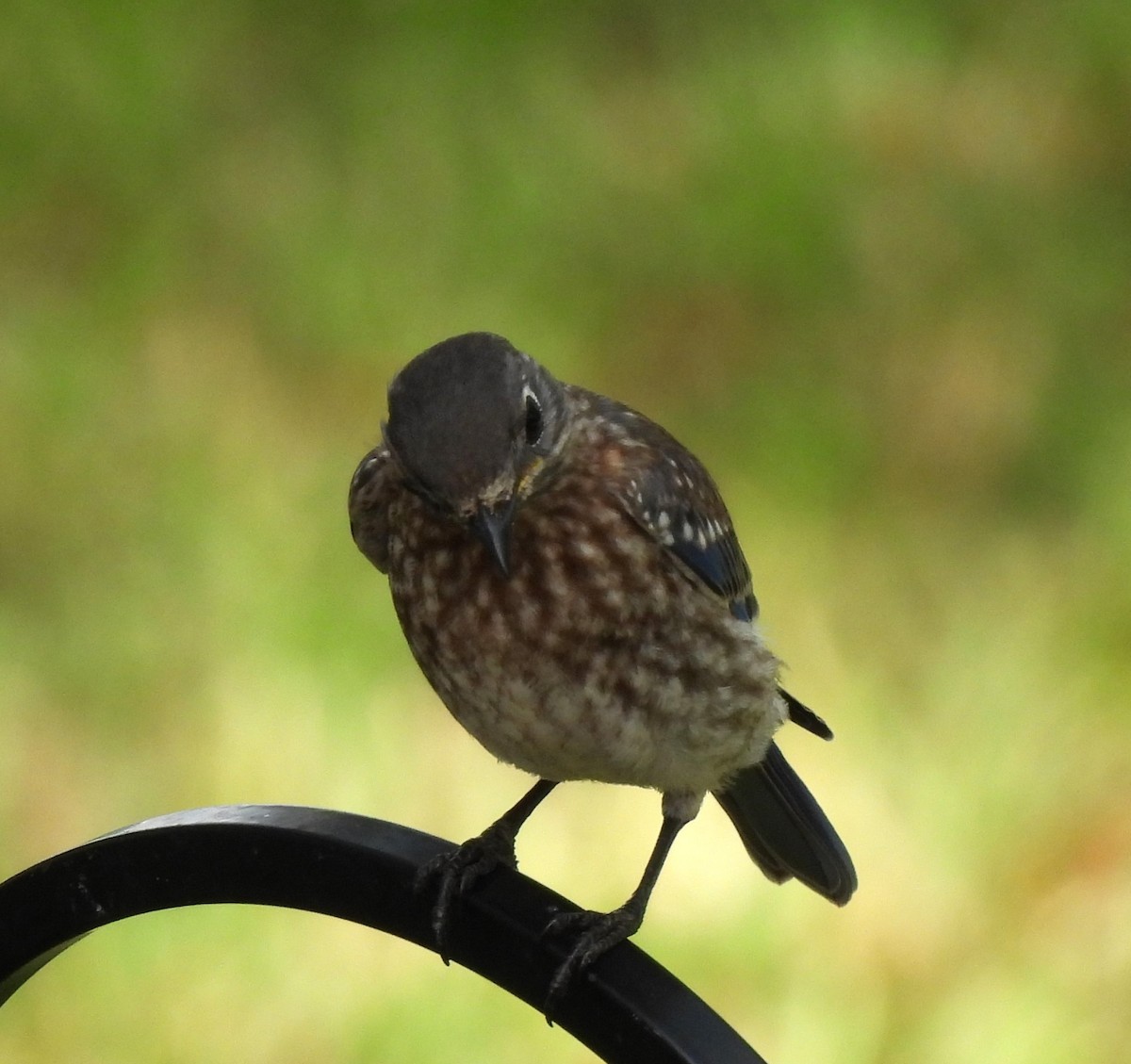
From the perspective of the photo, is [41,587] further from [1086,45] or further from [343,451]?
[1086,45]

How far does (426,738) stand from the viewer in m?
4.47

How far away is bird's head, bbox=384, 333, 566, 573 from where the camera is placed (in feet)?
7.66

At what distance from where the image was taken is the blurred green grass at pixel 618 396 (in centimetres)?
406

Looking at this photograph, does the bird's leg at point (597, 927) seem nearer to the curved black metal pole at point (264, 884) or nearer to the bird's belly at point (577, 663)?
the curved black metal pole at point (264, 884)

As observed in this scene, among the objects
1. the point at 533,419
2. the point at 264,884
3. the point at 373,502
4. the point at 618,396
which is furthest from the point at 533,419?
the point at 618,396

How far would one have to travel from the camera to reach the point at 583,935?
2416mm

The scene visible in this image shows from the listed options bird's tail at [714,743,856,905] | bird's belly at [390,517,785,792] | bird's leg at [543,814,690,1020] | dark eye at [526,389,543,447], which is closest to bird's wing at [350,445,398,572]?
bird's belly at [390,517,785,792]

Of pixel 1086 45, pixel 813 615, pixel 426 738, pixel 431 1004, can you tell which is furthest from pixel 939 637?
pixel 1086 45

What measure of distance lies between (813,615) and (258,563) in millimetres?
1289

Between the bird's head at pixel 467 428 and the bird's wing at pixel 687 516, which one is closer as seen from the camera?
the bird's head at pixel 467 428

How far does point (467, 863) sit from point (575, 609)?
346 mm

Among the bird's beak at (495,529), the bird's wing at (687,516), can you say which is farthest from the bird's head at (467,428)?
the bird's wing at (687,516)

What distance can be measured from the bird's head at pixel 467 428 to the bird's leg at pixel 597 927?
1.44ft

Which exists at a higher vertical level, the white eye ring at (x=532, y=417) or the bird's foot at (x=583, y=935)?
the white eye ring at (x=532, y=417)
